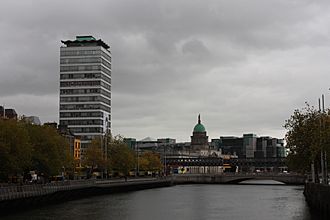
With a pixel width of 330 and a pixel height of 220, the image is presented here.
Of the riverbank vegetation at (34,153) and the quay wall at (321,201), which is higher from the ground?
the riverbank vegetation at (34,153)

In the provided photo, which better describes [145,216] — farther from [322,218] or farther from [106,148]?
[106,148]

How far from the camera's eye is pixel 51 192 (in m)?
85.2

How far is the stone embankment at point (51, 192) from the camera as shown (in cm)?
6849

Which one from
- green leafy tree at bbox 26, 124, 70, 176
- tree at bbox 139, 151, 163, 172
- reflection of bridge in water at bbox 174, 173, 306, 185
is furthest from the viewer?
tree at bbox 139, 151, 163, 172

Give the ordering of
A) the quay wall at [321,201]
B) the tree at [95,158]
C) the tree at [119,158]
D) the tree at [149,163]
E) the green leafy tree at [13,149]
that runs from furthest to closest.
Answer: the tree at [149,163]
the tree at [119,158]
the tree at [95,158]
the green leafy tree at [13,149]
the quay wall at [321,201]

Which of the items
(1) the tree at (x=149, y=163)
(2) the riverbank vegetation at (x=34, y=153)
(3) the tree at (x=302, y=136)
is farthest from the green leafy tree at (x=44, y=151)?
(1) the tree at (x=149, y=163)

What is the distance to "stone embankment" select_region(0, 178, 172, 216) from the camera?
6849cm

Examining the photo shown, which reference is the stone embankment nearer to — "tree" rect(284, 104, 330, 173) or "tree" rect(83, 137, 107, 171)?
"tree" rect(83, 137, 107, 171)

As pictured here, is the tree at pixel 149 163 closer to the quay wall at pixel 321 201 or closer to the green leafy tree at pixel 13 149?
the green leafy tree at pixel 13 149

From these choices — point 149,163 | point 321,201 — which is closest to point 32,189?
point 321,201

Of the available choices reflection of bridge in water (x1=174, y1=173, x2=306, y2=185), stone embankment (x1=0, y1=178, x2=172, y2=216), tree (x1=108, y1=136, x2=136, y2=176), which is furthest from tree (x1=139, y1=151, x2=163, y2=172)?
stone embankment (x1=0, y1=178, x2=172, y2=216)

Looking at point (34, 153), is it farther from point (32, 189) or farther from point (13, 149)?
point (32, 189)

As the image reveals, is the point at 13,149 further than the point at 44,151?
No

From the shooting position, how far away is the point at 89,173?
14325 centimetres
